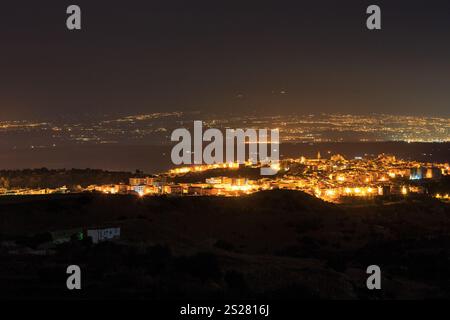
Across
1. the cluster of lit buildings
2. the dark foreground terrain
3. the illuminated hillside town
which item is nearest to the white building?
the dark foreground terrain

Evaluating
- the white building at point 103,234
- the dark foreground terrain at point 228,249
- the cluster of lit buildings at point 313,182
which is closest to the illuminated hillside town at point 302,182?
the cluster of lit buildings at point 313,182

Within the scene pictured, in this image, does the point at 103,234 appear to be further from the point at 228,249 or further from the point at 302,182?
the point at 302,182

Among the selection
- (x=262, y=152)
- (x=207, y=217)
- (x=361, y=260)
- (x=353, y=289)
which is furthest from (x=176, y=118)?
(x=353, y=289)

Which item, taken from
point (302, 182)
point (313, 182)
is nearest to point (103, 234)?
point (302, 182)

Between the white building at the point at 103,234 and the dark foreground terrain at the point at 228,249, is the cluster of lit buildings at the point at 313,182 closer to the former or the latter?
the dark foreground terrain at the point at 228,249

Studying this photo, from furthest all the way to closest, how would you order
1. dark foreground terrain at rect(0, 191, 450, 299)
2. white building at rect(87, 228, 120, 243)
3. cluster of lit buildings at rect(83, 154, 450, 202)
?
cluster of lit buildings at rect(83, 154, 450, 202) → white building at rect(87, 228, 120, 243) → dark foreground terrain at rect(0, 191, 450, 299)

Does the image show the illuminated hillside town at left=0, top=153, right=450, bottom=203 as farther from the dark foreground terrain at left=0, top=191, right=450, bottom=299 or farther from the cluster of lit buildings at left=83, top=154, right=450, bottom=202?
the dark foreground terrain at left=0, top=191, right=450, bottom=299
